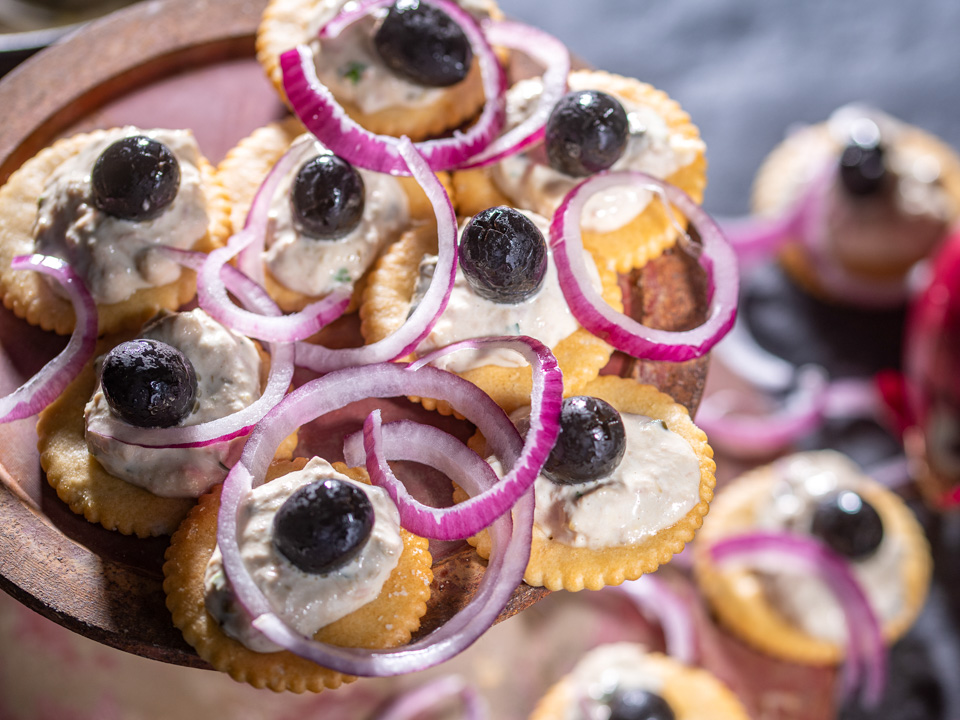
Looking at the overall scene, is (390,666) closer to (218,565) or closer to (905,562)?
(218,565)

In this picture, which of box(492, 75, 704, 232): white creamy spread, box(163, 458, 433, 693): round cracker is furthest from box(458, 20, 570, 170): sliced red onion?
box(163, 458, 433, 693): round cracker

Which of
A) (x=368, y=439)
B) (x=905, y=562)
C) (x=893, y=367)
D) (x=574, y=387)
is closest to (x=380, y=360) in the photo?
(x=368, y=439)

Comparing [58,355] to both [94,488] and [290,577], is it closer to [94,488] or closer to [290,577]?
[94,488]

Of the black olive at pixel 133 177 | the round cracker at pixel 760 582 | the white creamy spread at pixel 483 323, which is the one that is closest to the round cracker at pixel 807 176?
the round cracker at pixel 760 582

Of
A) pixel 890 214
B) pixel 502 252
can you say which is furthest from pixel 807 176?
pixel 502 252

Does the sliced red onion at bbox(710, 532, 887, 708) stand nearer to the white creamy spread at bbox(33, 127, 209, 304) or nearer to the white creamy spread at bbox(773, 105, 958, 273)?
the white creamy spread at bbox(773, 105, 958, 273)

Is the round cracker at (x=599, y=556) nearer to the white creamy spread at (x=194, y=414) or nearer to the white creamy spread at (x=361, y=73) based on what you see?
the white creamy spread at (x=194, y=414)
